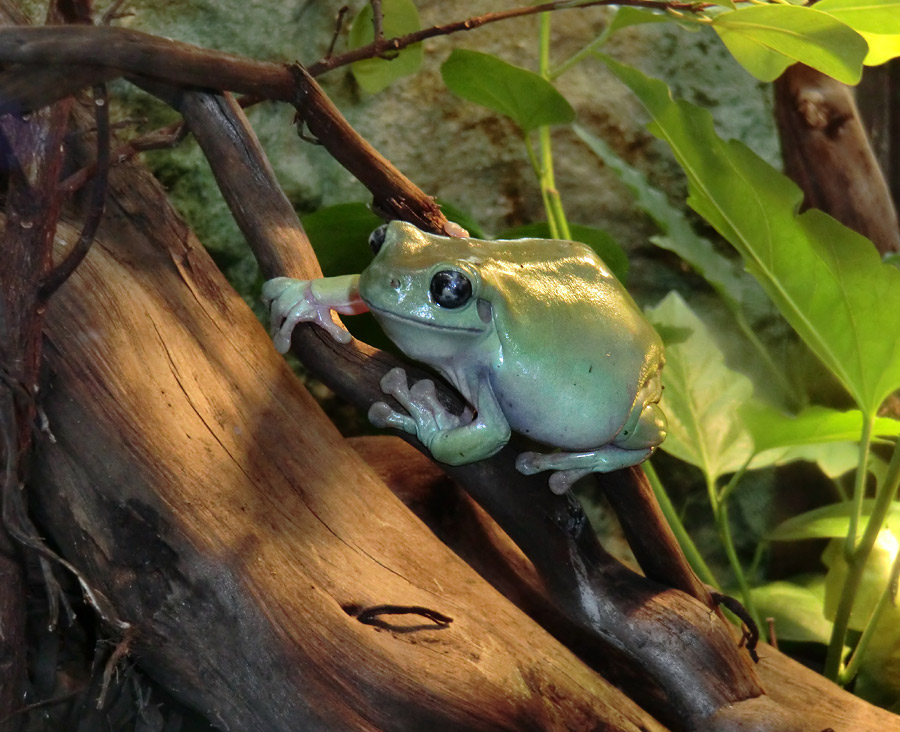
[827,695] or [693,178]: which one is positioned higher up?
[693,178]

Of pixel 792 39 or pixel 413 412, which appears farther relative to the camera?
pixel 792 39

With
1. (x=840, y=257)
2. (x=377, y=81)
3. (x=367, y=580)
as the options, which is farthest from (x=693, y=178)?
(x=367, y=580)

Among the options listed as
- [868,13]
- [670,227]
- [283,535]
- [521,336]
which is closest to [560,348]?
[521,336]

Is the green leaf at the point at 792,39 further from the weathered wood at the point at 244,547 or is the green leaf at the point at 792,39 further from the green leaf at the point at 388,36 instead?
the weathered wood at the point at 244,547

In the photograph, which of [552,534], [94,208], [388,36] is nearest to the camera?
[94,208]

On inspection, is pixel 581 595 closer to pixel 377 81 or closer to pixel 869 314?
pixel 869 314

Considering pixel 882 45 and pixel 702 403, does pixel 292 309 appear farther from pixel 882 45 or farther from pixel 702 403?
pixel 882 45

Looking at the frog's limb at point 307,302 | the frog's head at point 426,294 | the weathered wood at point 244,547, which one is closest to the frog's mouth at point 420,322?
the frog's head at point 426,294
